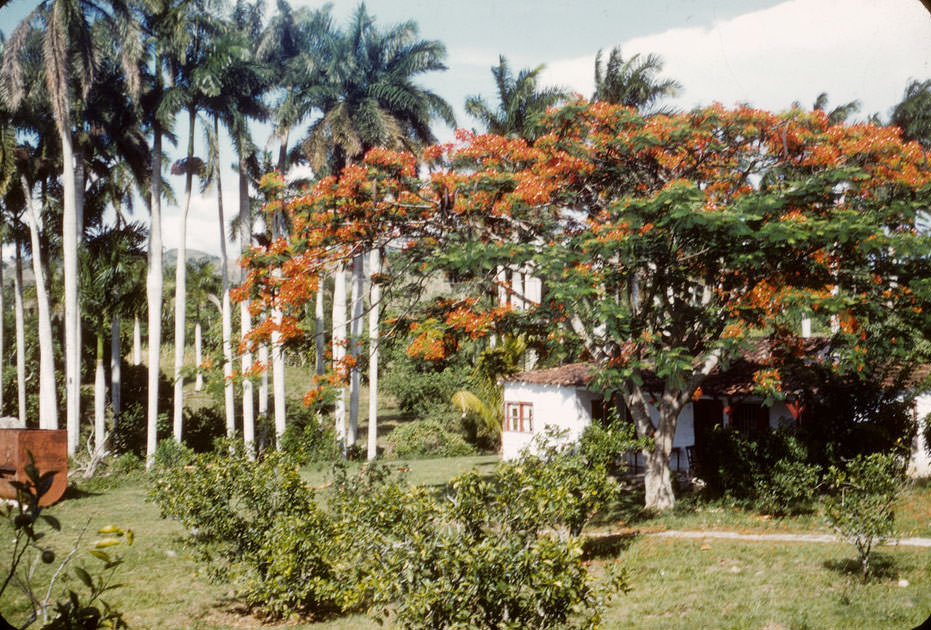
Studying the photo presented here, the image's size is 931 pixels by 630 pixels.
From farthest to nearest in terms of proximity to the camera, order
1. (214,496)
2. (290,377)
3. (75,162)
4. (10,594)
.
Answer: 1. (75,162)
2. (290,377)
3. (214,496)
4. (10,594)

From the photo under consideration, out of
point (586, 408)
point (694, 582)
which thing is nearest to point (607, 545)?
point (694, 582)

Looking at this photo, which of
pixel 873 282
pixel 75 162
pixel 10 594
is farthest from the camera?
pixel 75 162

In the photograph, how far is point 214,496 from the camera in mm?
6566

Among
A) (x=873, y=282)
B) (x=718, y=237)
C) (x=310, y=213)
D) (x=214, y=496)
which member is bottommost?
(x=214, y=496)

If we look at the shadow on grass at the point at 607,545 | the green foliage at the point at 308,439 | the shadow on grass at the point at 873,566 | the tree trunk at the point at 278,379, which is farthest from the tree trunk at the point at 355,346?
the shadow on grass at the point at 873,566

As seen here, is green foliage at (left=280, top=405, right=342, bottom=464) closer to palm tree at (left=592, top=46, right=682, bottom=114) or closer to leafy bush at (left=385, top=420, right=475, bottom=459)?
leafy bush at (left=385, top=420, right=475, bottom=459)

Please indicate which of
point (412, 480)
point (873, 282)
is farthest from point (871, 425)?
point (412, 480)

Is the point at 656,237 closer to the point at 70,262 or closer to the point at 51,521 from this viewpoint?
the point at 51,521

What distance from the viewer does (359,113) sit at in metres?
9.88

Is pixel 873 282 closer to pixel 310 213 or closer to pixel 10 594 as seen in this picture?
pixel 310 213

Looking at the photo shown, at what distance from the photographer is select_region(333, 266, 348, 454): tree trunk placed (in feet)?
28.7

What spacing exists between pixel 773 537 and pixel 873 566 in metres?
2.12

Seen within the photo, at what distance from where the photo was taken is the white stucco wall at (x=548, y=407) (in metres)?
9.62

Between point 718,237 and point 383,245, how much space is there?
4.61 metres
